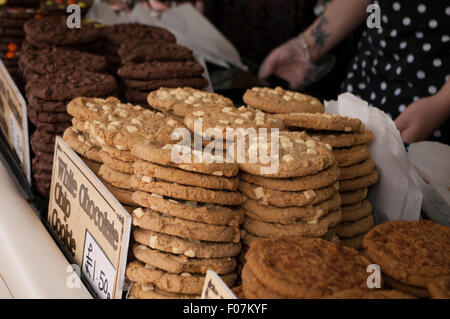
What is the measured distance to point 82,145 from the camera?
76.3 inches

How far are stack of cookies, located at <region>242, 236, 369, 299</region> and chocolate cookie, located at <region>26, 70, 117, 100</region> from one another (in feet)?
4.15

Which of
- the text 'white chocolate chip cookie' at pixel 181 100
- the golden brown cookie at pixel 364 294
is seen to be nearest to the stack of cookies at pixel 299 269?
the golden brown cookie at pixel 364 294

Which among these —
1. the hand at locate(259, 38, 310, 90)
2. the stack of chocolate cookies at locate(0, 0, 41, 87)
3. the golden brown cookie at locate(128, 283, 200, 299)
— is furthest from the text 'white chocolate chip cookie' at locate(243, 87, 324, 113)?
the stack of chocolate cookies at locate(0, 0, 41, 87)

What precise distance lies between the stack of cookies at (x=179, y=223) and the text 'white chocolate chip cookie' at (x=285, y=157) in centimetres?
8

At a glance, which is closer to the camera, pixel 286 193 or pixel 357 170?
pixel 286 193

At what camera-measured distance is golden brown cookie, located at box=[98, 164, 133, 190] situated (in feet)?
5.59

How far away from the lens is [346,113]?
7.56 ft

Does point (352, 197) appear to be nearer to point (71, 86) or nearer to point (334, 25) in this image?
point (71, 86)

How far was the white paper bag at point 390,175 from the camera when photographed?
6.63 ft

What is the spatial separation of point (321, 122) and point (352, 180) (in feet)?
0.85

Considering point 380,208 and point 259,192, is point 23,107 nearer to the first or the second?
point 259,192

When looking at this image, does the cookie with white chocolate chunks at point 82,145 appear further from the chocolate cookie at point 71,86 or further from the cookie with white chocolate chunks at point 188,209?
the cookie with white chocolate chunks at point 188,209

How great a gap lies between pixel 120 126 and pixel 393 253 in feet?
3.35

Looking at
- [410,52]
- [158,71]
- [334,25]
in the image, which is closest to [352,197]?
[158,71]
